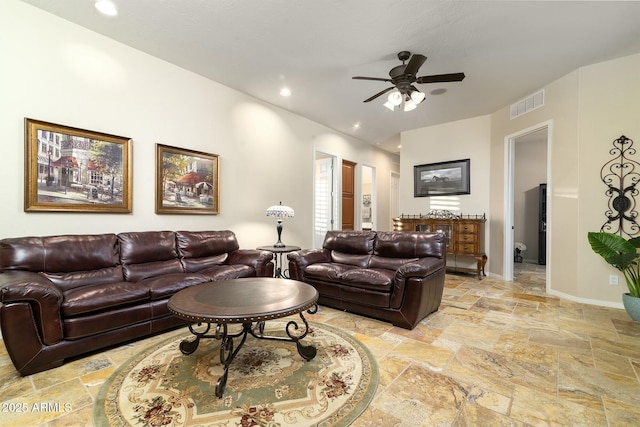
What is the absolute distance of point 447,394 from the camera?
176 cm

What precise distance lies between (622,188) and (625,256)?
0.99m

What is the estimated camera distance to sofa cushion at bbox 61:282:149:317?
2.12 metres

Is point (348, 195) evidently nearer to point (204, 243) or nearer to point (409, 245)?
point (409, 245)

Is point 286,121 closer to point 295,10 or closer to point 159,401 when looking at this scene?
point 295,10

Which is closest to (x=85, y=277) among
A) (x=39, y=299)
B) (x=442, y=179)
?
(x=39, y=299)

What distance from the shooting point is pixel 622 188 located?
3.46m

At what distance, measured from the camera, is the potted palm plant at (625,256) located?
3.04m

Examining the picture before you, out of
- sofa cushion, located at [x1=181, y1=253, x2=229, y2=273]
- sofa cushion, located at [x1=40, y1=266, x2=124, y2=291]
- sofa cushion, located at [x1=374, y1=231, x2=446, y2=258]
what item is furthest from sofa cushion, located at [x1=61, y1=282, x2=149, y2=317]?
sofa cushion, located at [x1=374, y1=231, x2=446, y2=258]

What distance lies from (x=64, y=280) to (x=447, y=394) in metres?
3.27

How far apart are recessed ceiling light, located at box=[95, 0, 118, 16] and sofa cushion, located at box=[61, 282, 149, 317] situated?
2.62 m

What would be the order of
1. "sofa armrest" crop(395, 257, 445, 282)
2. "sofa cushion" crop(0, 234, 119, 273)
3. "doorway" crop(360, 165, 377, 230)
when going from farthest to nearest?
"doorway" crop(360, 165, 377, 230)
"sofa armrest" crop(395, 257, 445, 282)
"sofa cushion" crop(0, 234, 119, 273)

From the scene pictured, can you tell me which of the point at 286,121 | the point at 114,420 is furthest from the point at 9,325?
the point at 286,121

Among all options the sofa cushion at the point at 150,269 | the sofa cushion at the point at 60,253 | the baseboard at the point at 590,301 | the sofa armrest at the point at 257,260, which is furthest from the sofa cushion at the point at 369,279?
the baseboard at the point at 590,301

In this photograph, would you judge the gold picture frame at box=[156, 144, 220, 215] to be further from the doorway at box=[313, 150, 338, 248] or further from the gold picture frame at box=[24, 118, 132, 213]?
the doorway at box=[313, 150, 338, 248]
